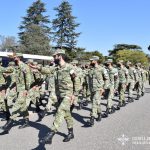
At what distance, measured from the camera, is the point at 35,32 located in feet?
214

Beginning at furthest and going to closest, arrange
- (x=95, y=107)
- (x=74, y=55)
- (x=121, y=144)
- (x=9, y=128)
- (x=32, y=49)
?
(x=74, y=55), (x=32, y=49), (x=95, y=107), (x=9, y=128), (x=121, y=144)

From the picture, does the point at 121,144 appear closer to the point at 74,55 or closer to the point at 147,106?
the point at 147,106

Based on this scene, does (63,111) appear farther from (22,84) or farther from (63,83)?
(22,84)

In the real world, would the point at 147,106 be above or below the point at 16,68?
below

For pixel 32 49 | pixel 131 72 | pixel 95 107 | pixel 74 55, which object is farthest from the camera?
pixel 74 55

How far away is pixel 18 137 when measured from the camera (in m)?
8.98

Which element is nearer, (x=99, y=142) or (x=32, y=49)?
(x=99, y=142)

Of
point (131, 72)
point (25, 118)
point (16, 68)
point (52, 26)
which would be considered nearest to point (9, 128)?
point (25, 118)

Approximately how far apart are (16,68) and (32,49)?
5192 cm

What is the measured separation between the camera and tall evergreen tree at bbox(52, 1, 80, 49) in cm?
7106

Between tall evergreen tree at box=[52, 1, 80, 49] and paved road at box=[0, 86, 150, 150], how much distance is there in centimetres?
5913

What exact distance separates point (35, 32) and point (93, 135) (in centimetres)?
5708

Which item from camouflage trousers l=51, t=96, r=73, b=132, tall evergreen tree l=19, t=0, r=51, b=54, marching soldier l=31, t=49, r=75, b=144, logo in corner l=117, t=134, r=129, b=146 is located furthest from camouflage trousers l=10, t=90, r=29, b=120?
tall evergreen tree l=19, t=0, r=51, b=54

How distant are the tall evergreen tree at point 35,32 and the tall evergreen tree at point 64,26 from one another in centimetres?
182
